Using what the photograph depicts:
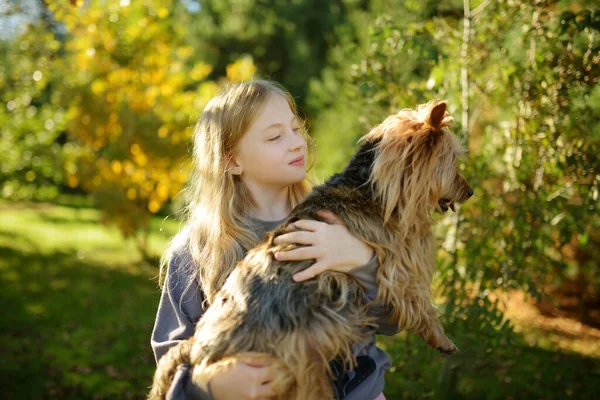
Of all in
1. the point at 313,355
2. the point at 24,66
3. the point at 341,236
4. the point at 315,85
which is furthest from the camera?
the point at 315,85

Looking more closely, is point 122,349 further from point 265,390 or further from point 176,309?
point 265,390

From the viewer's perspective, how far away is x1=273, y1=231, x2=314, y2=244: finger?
246cm

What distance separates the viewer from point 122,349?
7.69m

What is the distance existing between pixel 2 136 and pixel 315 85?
24.1ft

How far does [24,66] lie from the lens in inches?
352

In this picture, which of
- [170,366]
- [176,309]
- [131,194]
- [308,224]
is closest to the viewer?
[170,366]

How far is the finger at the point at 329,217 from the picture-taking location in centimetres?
263

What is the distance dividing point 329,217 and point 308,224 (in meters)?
0.14

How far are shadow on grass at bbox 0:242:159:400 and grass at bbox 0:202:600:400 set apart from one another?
0.01m

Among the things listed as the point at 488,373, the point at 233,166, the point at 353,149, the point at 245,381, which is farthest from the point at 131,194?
the point at 245,381

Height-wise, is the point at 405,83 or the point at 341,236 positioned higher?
the point at 405,83

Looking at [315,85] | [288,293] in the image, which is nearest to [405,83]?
[288,293]

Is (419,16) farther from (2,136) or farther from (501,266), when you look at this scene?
(2,136)

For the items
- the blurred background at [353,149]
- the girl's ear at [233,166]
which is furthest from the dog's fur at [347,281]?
the blurred background at [353,149]
